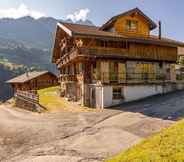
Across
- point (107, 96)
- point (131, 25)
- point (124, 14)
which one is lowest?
point (107, 96)

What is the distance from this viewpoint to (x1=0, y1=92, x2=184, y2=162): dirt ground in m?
13.6

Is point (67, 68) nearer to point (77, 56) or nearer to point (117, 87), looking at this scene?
point (77, 56)

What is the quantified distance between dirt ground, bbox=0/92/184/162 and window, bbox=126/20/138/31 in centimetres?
1426

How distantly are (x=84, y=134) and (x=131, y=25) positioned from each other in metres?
23.3

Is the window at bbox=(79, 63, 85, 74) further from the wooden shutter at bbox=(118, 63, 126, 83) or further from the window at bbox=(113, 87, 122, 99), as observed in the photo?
the window at bbox=(113, 87, 122, 99)

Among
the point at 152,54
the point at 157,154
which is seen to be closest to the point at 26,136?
the point at 157,154

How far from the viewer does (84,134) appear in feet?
56.5

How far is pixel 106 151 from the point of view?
1349cm

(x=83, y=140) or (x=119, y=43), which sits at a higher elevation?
(x=119, y=43)

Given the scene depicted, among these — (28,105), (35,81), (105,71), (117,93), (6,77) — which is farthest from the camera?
(6,77)

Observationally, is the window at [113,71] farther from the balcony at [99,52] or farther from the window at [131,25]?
the window at [131,25]

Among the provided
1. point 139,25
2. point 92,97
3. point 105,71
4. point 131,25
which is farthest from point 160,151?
point 139,25

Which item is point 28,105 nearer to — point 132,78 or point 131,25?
point 132,78

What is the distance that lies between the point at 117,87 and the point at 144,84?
3.70 meters
